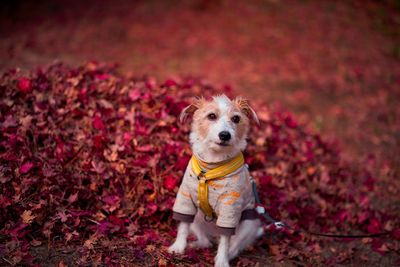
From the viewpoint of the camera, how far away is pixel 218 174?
11.1 feet

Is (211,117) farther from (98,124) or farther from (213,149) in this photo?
(98,124)

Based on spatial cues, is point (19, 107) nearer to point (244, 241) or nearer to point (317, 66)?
point (244, 241)

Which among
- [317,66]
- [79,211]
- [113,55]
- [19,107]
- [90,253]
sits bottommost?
[90,253]

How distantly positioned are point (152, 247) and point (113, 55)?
8626 millimetres

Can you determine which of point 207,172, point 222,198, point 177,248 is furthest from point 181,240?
point 207,172

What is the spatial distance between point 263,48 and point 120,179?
9300mm

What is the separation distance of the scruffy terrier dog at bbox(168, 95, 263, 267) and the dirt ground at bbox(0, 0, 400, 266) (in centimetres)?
427

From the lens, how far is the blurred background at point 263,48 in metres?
8.87

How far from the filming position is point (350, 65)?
443 inches

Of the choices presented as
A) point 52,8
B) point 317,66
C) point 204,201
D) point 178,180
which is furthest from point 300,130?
point 52,8

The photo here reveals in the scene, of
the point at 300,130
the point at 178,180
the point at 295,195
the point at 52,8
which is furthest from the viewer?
the point at 52,8

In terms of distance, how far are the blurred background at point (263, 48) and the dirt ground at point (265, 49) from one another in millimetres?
31

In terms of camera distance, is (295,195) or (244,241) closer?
(244,241)

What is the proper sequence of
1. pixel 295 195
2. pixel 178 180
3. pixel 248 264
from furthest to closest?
pixel 295 195 → pixel 178 180 → pixel 248 264
